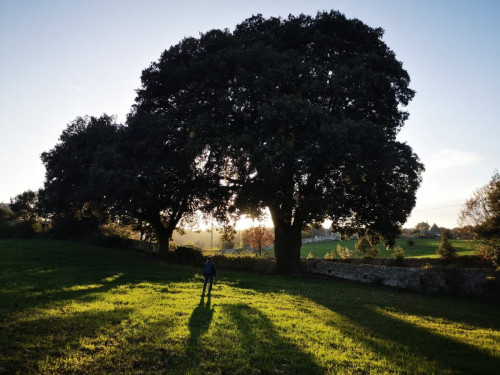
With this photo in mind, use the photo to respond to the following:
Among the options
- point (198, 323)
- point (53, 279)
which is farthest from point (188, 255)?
→ point (198, 323)

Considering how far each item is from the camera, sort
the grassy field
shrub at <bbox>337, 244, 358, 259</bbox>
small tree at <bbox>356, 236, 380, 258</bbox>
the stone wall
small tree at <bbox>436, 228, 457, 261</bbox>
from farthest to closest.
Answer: shrub at <bbox>337, 244, 358, 259</bbox>
small tree at <bbox>356, 236, 380, 258</bbox>
small tree at <bbox>436, 228, 457, 261</bbox>
the stone wall
the grassy field

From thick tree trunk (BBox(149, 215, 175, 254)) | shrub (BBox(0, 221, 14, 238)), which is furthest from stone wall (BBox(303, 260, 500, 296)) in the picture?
shrub (BBox(0, 221, 14, 238))

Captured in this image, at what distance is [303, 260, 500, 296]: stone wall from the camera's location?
2486 centimetres

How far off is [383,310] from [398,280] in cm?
1324

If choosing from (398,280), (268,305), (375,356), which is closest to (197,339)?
(375,356)

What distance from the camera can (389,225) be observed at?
2669 centimetres

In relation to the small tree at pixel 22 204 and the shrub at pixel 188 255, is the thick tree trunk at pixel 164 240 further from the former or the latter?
the small tree at pixel 22 204

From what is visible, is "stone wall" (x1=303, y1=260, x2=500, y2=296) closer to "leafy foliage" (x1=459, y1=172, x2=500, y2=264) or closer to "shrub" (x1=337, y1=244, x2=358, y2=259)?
"leafy foliage" (x1=459, y1=172, x2=500, y2=264)

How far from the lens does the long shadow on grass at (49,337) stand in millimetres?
6926

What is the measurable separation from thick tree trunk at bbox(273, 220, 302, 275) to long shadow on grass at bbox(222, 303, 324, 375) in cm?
1838

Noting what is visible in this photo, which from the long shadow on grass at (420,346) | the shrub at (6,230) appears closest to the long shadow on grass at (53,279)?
the long shadow on grass at (420,346)

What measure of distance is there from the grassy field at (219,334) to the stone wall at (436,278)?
9475mm

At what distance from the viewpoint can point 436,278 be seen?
25938 millimetres

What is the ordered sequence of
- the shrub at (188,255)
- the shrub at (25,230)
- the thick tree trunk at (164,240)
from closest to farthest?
1. the shrub at (188,255)
2. the thick tree trunk at (164,240)
3. the shrub at (25,230)
